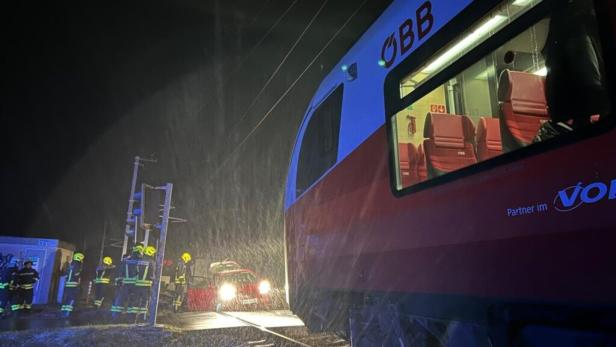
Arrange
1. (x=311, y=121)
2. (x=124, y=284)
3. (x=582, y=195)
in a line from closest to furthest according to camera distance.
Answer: (x=582, y=195)
(x=311, y=121)
(x=124, y=284)

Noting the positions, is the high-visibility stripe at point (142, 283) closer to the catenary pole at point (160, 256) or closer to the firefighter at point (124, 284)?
the firefighter at point (124, 284)

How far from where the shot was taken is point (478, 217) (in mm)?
2564

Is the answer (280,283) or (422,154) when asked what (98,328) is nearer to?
(422,154)

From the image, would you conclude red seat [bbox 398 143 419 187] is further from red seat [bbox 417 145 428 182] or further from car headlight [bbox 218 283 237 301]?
car headlight [bbox 218 283 237 301]

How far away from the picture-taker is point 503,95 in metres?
3.09

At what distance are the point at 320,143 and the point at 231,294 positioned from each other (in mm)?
9042

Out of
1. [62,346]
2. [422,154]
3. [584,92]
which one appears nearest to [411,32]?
[422,154]

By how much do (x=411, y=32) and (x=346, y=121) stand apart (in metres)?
1.21

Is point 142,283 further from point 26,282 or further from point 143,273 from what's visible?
point 26,282

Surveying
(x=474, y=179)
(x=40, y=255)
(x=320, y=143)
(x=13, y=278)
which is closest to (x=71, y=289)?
(x=13, y=278)

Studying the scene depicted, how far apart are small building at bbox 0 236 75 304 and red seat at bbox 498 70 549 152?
18.1 meters

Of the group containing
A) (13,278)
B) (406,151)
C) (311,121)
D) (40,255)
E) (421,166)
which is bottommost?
(13,278)

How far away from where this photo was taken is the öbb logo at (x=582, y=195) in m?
1.88

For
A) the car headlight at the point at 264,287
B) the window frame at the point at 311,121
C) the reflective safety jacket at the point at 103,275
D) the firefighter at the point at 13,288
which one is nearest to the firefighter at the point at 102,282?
the reflective safety jacket at the point at 103,275
